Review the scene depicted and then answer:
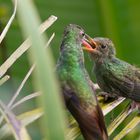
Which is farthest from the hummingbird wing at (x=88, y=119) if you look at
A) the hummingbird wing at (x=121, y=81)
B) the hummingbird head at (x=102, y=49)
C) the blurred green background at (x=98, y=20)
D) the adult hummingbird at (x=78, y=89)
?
the blurred green background at (x=98, y=20)

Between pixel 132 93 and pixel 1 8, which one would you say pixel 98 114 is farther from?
pixel 1 8

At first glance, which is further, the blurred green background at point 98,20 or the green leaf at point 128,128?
the blurred green background at point 98,20

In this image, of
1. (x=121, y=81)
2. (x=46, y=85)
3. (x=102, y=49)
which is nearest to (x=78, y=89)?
(x=121, y=81)

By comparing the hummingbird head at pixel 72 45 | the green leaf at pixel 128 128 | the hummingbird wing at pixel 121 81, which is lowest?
the green leaf at pixel 128 128

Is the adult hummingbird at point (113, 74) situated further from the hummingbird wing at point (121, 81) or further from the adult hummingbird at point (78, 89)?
the adult hummingbird at point (78, 89)

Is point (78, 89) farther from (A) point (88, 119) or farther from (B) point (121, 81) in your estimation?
(B) point (121, 81)

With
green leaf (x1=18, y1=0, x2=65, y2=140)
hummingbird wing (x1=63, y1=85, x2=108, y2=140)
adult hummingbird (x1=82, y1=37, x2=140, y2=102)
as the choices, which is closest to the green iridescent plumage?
adult hummingbird (x1=82, y1=37, x2=140, y2=102)

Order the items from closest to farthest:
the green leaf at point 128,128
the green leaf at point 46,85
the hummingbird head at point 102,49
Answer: the green leaf at point 46,85 → the green leaf at point 128,128 → the hummingbird head at point 102,49

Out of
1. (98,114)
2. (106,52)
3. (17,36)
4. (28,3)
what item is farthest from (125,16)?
(28,3)
